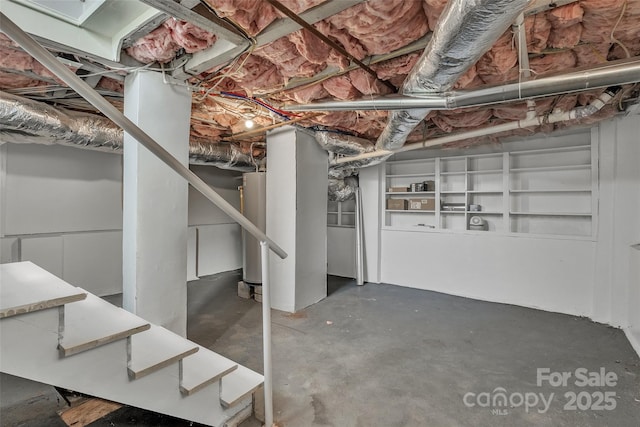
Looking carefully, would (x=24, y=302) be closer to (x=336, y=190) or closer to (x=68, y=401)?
(x=68, y=401)

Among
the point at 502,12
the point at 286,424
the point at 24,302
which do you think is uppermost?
the point at 502,12

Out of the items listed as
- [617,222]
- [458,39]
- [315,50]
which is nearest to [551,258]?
[617,222]

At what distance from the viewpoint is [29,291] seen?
1.20m

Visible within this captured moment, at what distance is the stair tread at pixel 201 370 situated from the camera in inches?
56.8

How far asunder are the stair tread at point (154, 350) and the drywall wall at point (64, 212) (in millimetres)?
3106

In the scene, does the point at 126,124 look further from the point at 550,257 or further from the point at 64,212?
the point at 550,257

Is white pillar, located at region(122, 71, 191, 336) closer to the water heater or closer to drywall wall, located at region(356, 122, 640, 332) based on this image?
the water heater

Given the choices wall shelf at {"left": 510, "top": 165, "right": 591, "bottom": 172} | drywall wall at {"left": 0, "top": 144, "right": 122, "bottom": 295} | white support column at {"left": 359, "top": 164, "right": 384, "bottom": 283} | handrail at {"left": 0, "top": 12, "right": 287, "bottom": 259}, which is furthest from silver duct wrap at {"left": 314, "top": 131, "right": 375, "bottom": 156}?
drywall wall at {"left": 0, "top": 144, "right": 122, "bottom": 295}

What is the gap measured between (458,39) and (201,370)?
198 cm

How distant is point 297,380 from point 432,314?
1.97m

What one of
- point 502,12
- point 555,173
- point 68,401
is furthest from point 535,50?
point 68,401

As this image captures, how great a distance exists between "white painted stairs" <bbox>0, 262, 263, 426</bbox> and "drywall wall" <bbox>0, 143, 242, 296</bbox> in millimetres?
2680

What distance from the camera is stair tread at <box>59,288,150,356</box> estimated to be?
1.15 meters

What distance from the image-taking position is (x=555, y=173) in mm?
3729
